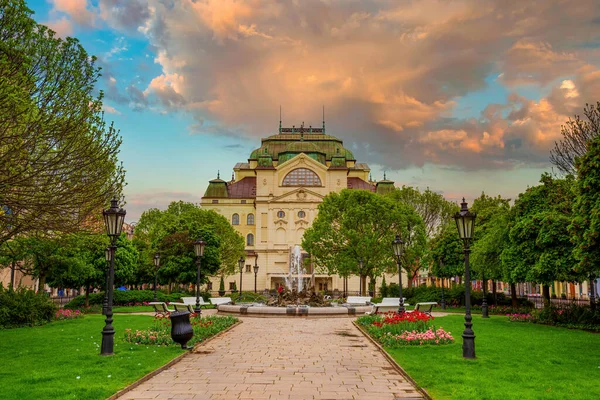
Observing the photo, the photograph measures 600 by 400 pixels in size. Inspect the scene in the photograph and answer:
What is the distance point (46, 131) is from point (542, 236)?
18.0 metres

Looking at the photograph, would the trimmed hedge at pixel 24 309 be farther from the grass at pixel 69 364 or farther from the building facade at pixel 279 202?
the building facade at pixel 279 202

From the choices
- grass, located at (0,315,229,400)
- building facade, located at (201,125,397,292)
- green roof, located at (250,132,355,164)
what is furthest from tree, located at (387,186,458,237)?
grass, located at (0,315,229,400)

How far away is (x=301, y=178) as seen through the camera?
2849 inches

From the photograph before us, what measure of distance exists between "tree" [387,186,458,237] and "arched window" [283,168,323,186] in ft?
75.9

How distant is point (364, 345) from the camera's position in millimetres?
15156

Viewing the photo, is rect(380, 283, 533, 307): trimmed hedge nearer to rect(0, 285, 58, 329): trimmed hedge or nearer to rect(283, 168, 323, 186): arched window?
rect(0, 285, 58, 329): trimmed hedge

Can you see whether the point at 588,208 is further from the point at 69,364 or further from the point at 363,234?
the point at 363,234

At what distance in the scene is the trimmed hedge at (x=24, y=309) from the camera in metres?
20.2

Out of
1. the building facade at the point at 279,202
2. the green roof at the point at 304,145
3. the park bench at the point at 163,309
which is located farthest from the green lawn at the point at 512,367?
the green roof at the point at 304,145

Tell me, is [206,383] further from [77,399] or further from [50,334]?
[50,334]

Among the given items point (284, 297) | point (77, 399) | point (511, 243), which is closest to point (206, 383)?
point (77, 399)

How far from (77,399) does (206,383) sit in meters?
2.39

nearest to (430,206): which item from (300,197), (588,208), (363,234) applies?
(363,234)

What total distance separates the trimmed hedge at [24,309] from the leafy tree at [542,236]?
20.2 meters
